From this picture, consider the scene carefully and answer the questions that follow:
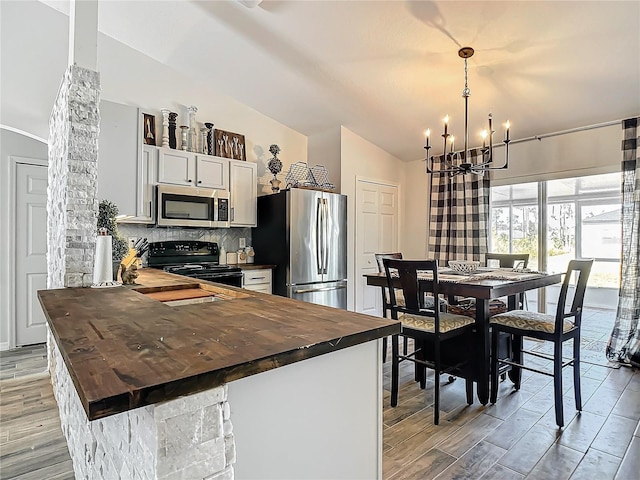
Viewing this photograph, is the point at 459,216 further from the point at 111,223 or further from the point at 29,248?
the point at 29,248

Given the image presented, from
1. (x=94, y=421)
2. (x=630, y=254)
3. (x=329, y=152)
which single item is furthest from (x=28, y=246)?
(x=630, y=254)

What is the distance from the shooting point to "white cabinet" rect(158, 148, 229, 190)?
3.64 metres

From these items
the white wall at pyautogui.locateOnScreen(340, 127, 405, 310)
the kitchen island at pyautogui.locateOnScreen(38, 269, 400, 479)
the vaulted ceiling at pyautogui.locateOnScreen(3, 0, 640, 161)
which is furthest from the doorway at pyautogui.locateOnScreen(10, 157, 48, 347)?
the white wall at pyautogui.locateOnScreen(340, 127, 405, 310)

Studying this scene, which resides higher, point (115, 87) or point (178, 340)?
point (115, 87)

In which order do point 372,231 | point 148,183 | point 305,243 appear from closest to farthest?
point 148,183 → point 305,243 → point 372,231

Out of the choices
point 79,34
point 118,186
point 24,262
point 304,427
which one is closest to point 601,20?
point 304,427

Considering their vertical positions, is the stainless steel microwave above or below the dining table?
above

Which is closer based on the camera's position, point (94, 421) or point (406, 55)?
point (94, 421)

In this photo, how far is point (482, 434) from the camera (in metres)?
2.19

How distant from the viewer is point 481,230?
14.3 feet

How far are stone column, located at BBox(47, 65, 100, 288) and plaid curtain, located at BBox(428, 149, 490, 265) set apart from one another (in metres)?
3.67

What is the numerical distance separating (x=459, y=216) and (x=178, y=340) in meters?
4.17

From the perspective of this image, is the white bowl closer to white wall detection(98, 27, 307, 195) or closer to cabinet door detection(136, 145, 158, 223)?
white wall detection(98, 27, 307, 195)

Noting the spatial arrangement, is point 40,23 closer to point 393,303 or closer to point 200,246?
point 200,246
